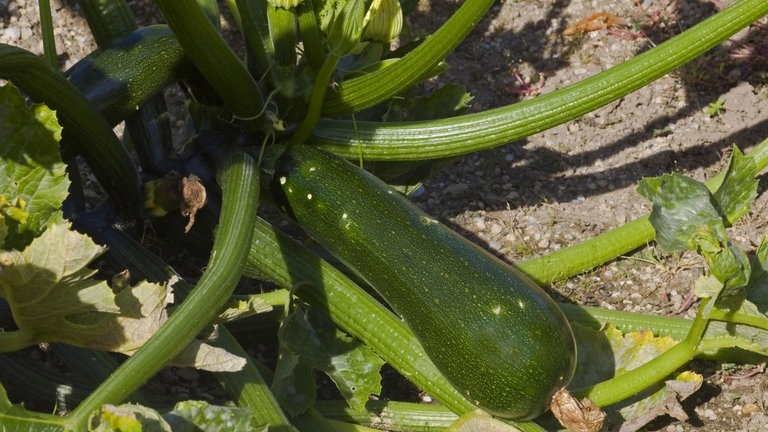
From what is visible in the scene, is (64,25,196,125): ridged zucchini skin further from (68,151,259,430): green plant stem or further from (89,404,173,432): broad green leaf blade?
(89,404,173,432): broad green leaf blade

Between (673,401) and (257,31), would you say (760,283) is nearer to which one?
(673,401)

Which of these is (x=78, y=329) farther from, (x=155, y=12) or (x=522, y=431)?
(x=155, y=12)

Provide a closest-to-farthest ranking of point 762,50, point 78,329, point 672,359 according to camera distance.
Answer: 1. point 78,329
2. point 672,359
3. point 762,50

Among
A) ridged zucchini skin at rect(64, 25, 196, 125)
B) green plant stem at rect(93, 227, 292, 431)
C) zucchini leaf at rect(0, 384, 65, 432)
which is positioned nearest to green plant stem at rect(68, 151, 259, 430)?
zucchini leaf at rect(0, 384, 65, 432)

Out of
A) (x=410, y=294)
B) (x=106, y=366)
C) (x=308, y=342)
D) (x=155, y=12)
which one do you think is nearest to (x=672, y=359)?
(x=410, y=294)

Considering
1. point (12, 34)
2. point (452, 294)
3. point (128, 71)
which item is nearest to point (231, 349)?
point (452, 294)
